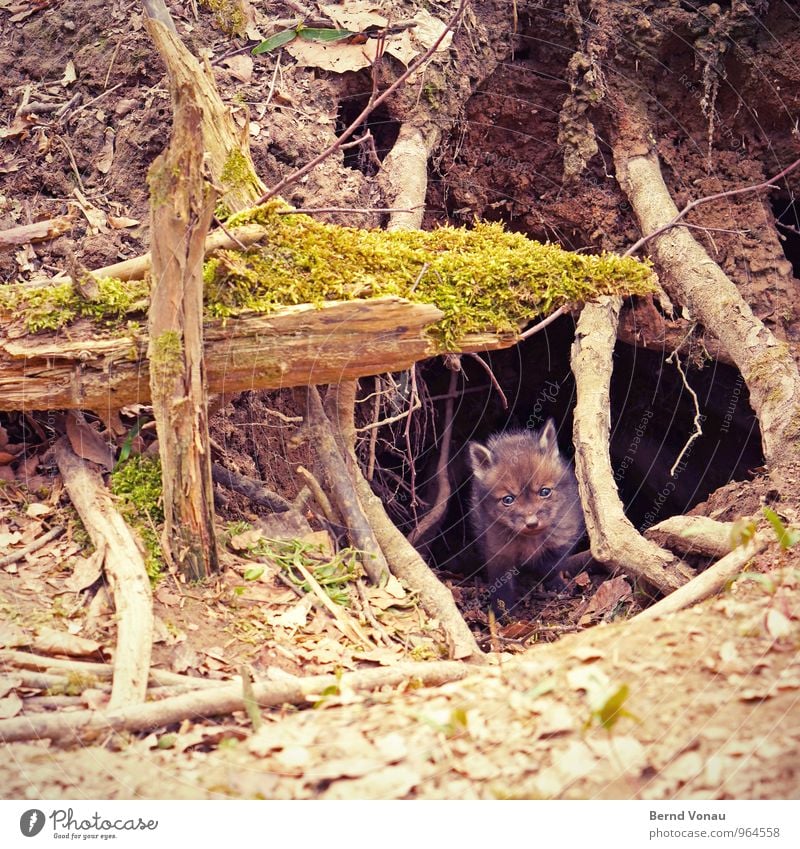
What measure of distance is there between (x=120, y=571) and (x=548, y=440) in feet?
14.4

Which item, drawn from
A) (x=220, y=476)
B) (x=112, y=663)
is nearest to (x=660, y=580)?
(x=220, y=476)

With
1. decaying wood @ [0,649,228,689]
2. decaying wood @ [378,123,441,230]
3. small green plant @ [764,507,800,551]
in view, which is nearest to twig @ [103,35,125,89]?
decaying wood @ [378,123,441,230]

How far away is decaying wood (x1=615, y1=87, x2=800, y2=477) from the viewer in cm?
458

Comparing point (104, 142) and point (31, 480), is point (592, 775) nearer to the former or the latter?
point (31, 480)

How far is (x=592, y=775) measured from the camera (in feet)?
7.62

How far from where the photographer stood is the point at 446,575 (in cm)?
710

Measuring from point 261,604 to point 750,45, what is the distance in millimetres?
5187

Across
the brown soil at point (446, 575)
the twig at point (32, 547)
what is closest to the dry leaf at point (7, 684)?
the brown soil at point (446, 575)

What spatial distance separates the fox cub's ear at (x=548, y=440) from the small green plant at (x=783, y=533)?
318 centimetres

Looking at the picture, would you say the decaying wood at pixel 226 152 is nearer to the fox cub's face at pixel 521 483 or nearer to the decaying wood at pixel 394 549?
the decaying wood at pixel 394 549

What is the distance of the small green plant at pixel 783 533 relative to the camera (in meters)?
3.18

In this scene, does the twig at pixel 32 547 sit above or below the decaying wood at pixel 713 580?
above

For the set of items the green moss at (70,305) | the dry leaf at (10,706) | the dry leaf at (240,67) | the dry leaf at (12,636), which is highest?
the dry leaf at (240,67)

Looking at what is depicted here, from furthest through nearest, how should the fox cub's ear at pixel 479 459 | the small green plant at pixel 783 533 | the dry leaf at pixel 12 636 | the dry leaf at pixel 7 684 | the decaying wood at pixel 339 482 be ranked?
the fox cub's ear at pixel 479 459 < the decaying wood at pixel 339 482 < the small green plant at pixel 783 533 < the dry leaf at pixel 12 636 < the dry leaf at pixel 7 684
